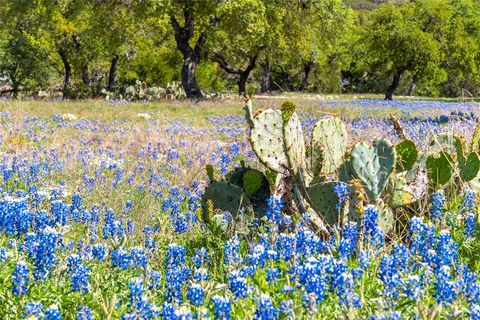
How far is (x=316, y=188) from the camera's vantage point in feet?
15.3

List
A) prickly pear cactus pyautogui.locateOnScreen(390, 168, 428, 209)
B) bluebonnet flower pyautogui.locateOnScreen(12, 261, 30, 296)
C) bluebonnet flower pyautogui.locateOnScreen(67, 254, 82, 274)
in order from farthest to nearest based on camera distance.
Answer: prickly pear cactus pyautogui.locateOnScreen(390, 168, 428, 209) → bluebonnet flower pyautogui.locateOnScreen(67, 254, 82, 274) → bluebonnet flower pyautogui.locateOnScreen(12, 261, 30, 296)

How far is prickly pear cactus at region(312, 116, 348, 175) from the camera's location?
4.81 m

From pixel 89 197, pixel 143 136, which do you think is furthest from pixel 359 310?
pixel 143 136

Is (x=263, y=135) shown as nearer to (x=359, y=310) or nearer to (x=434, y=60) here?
(x=359, y=310)

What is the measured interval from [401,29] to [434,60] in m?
2.75

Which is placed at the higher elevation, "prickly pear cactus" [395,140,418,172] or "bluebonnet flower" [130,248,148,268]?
"prickly pear cactus" [395,140,418,172]

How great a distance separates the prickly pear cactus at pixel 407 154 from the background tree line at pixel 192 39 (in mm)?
19463

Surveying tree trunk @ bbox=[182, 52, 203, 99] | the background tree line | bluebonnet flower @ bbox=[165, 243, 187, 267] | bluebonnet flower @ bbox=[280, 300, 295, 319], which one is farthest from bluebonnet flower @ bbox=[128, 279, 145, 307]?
tree trunk @ bbox=[182, 52, 203, 99]

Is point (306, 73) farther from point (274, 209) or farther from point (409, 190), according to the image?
point (274, 209)

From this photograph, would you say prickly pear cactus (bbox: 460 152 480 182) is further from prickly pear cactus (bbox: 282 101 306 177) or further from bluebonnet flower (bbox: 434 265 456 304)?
bluebonnet flower (bbox: 434 265 456 304)

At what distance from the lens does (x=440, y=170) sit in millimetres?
4988

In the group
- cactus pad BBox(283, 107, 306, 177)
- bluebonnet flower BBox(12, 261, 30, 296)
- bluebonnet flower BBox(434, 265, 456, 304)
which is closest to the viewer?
bluebonnet flower BBox(434, 265, 456, 304)

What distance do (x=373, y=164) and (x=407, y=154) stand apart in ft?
2.77

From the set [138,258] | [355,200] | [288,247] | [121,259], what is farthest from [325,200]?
[121,259]
